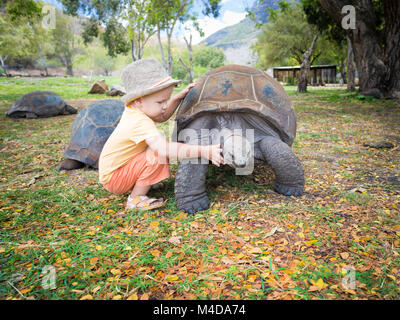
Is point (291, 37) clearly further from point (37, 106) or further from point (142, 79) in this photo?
point (142, 79)

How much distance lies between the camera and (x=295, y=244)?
6.44 ft

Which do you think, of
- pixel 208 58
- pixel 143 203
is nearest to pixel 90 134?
pixel 143 203

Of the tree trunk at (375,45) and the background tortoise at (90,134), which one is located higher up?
the tree trunk at (375,45)

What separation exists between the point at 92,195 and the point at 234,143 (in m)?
1.73

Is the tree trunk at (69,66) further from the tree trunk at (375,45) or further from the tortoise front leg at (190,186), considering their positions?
the tortoise front leg at (190,186)

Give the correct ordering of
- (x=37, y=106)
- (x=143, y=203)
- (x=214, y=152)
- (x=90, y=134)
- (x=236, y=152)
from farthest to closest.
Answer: (x=37, y=106)
(x=90, y=134)
(x=143, y=203)
(x=236, y=152)
(x=214, y=152)

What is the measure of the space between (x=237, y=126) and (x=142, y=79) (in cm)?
108

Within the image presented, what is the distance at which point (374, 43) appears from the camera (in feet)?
30.5

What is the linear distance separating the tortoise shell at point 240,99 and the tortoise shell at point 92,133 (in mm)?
1177

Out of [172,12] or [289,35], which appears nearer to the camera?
[172,12]

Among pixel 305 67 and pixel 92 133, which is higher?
pixel 305 67

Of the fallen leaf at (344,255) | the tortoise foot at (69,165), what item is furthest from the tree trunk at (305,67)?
the fallen leaf at (344,255)

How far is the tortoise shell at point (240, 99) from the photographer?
2592 millimetres
